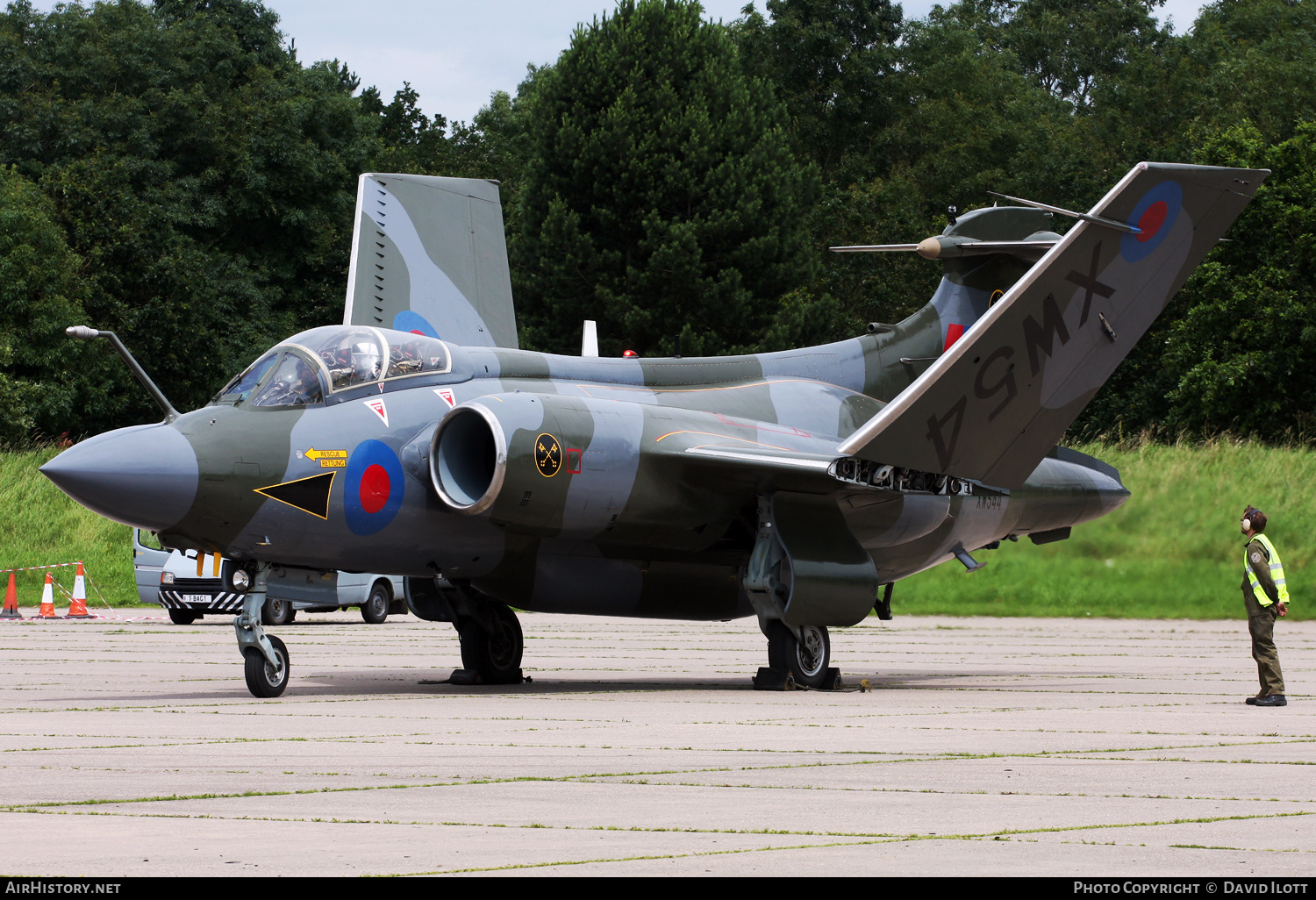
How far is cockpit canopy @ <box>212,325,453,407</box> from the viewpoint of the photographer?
13.0 meters

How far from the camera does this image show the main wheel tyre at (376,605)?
94.3ft

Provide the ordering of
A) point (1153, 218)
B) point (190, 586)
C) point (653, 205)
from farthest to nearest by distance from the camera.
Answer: point (653, 205) < point (190, 586) < point (1153, 218)

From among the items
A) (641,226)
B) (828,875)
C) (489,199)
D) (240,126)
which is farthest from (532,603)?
(240,126)

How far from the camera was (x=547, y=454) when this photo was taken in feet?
42.7

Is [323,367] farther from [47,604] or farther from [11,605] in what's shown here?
[11,605]

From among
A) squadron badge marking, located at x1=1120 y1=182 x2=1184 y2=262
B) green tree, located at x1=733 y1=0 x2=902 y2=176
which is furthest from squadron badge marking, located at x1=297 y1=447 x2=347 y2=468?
green tree, located at x1=733 y1=0 x2=902 y2=176

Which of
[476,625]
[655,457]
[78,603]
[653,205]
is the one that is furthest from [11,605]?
[653,205]

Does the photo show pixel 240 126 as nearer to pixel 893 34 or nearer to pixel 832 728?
pixel 893 34

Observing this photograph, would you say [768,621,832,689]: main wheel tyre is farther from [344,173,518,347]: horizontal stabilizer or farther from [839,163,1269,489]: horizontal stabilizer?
[344,173,518,347]: horizontal stabilizer

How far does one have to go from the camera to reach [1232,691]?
14.3 meters

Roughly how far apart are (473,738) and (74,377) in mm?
40299

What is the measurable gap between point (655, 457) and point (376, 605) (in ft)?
52.7

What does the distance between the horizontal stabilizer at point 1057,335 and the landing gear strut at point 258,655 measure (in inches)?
199

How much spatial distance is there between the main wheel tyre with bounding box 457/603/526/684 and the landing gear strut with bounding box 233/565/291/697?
243 cm
